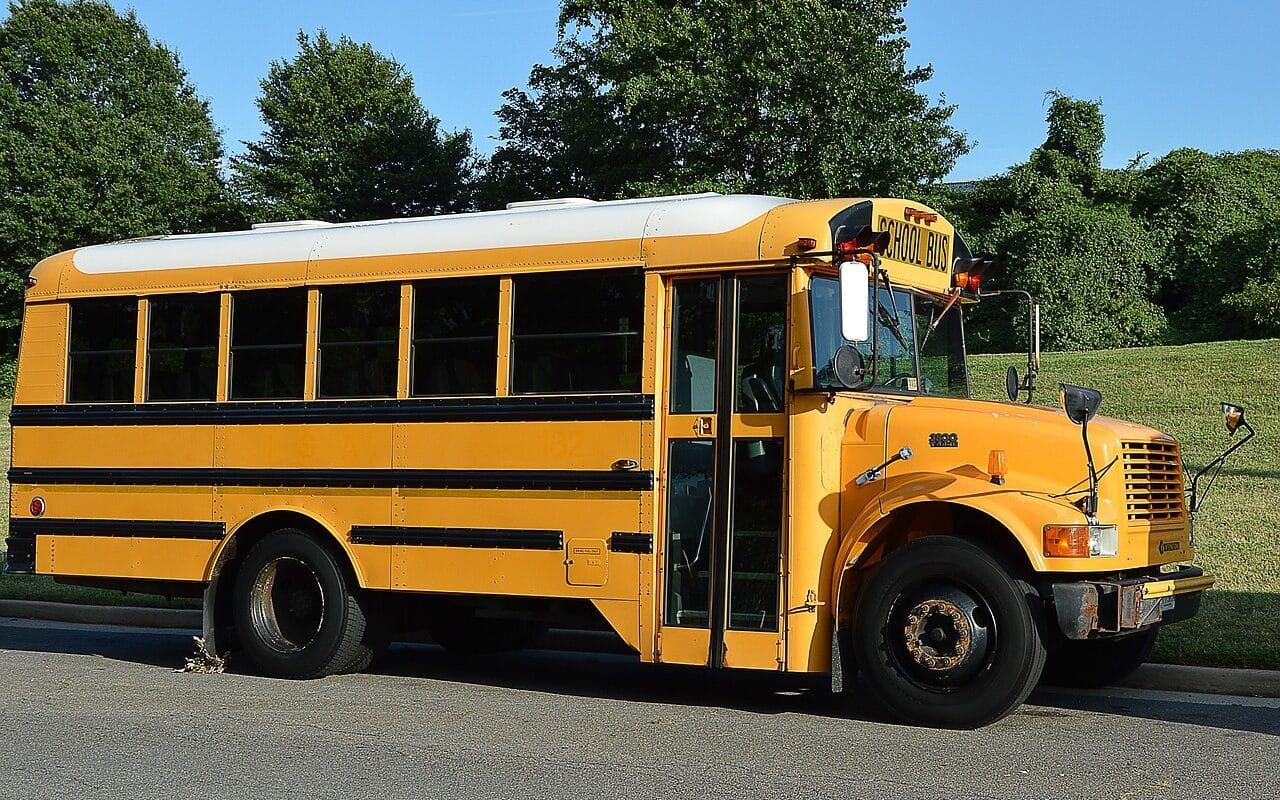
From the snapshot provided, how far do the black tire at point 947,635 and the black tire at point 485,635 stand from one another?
11.5ft

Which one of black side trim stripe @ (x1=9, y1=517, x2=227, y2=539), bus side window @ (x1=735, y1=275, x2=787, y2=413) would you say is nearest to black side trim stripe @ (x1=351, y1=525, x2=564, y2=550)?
black side trim stripe @ (x1=9, y1=517, x2=227, y2=539)

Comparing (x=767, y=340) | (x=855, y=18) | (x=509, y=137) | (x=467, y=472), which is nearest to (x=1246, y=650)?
(x=767, y=340)

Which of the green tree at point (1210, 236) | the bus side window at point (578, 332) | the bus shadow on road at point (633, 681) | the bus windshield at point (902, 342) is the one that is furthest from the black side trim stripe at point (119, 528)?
the green tree at point (1210, 236)

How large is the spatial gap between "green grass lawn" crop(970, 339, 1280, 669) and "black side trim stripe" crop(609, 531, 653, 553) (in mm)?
2412

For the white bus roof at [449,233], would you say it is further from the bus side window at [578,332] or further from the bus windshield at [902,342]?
the bus windshield at [902,342]

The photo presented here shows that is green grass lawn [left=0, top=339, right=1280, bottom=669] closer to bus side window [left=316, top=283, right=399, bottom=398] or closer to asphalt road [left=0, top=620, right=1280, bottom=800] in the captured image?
asphalt road [left=0, top=620, right=1280, bottom=800]

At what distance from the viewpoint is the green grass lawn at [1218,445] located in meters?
9.45

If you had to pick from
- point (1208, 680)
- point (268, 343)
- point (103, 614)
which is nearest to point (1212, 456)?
point (1208, 680)

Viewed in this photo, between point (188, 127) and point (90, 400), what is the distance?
38.8 metres

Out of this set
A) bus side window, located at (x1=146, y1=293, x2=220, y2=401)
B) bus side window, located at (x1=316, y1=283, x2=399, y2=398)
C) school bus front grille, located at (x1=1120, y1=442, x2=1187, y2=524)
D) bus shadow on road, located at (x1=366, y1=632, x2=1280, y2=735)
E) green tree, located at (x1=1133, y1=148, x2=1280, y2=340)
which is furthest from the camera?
green tree, located at (x1=1133, y1=148, x2=1280, y2=340)

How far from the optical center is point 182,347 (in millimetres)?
9734

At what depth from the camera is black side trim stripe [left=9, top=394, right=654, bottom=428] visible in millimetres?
8219

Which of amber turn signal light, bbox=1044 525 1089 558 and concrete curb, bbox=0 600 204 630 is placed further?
concrete curb, bbox=0 600 204 630

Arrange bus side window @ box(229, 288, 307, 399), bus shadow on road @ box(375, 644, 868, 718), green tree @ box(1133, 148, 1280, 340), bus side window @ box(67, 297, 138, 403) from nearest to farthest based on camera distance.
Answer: bus shadow on road @ box(375, 644, 868, 718)
bus side window @ box(229, 288, 307, 399)
bus side window @ box(67, 297, 138, 403)
green tree @ box(1133, 148, 1280, 340)
